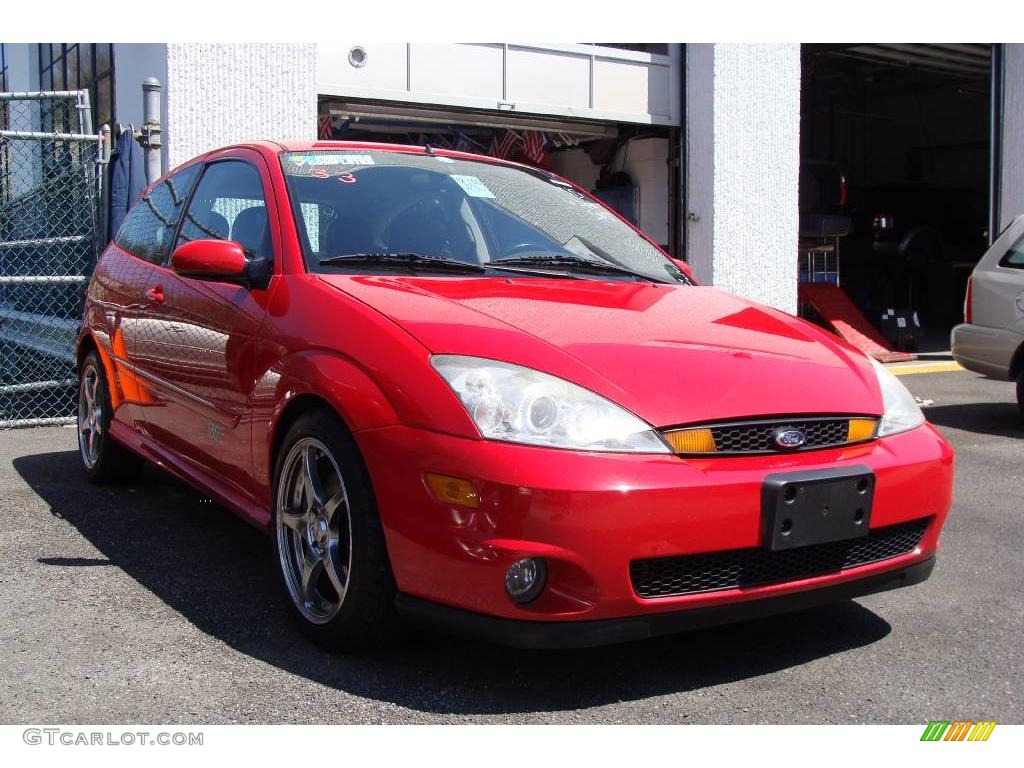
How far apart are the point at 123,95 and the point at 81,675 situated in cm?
826

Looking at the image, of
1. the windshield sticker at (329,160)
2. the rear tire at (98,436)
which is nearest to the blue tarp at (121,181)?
the rear tire at (98,436)

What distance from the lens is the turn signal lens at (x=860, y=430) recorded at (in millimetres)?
2971

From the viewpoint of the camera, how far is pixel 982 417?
8000 mm

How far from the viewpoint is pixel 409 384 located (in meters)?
2.78

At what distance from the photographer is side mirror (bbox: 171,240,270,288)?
3.47 m

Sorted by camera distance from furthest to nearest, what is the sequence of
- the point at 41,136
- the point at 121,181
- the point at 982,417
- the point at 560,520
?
the point at 982,417 → the point at 121,181 → the point at 41,136 → the point at 560,520

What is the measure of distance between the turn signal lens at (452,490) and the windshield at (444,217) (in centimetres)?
104

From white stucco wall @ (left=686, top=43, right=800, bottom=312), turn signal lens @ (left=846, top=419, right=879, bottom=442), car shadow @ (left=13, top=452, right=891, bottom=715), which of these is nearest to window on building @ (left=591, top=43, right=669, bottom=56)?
white stucco wall @ (left=686, top=43, right=800, bottom=312)

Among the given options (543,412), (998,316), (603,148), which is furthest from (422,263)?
(603,148)

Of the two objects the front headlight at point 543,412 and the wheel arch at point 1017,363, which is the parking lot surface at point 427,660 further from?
the wheel arch at point 1017,363

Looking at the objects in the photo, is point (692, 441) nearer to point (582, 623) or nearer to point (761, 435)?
point (761, 435)

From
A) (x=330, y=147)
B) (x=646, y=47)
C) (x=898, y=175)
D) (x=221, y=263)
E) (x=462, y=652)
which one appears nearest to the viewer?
(x=462, y=652)

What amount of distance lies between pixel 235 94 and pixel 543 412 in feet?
23.0

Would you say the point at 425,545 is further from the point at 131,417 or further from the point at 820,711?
the point at 131,417
